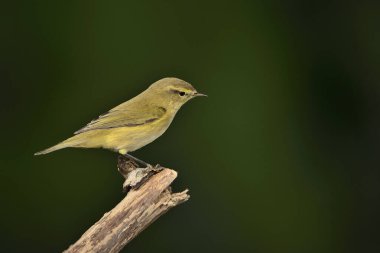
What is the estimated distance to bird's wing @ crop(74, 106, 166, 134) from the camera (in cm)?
399

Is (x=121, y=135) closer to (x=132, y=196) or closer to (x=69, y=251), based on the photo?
(x=132, y=196)

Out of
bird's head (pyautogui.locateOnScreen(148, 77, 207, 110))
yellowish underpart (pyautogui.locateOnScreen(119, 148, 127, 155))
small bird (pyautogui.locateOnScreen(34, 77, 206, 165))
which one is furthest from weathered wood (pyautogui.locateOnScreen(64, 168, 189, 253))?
bird's head (pyautogui.locateOnScreen(148, 77, 207, 110))

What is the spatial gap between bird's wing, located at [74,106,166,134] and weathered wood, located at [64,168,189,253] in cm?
52

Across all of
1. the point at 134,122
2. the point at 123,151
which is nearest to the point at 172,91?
the point at 134,122

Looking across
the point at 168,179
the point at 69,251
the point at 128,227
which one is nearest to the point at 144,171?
the point at 168,179

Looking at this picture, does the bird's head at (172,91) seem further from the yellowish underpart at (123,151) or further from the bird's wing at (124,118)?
the yellowish underpart at (123,151)

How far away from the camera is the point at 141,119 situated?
4.05 metres

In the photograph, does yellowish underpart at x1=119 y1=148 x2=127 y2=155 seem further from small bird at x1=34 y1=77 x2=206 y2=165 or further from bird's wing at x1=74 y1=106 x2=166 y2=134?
bird's wing at x1=74 y1=106 x2=166 y2=134

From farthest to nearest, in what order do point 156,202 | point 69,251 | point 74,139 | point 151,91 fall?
point 151,91, point 74,139, point 156,202, point 69,251

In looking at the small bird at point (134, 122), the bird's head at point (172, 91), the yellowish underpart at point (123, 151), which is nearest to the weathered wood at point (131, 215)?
the small bird at point (134, 122)

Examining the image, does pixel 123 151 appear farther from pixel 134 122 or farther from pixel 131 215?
pixel 131 215

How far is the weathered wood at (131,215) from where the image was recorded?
11.0ft

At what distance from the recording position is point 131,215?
3428mm

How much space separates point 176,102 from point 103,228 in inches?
47.7
